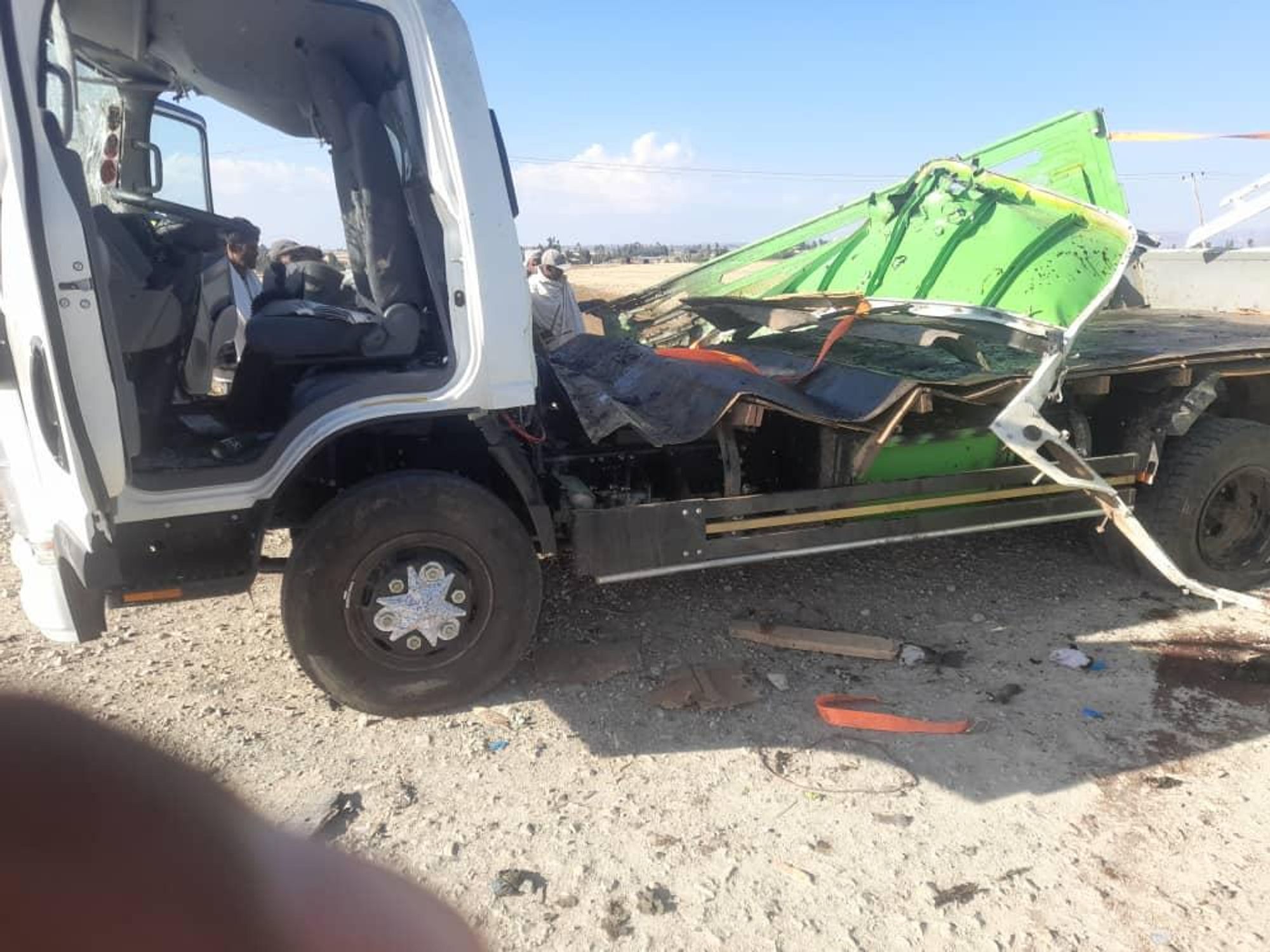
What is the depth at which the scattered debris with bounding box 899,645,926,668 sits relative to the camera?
4121 millimetres

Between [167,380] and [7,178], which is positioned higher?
[7,178]

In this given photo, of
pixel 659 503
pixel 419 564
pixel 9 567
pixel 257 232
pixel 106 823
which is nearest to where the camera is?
pixel 106 823

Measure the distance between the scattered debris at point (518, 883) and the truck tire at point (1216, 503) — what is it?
12.6 feet

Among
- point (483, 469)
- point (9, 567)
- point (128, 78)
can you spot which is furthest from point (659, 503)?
point (9, 567)

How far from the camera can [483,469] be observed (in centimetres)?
388

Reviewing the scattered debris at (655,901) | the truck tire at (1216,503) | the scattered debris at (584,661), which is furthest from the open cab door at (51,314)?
the truck tire at (1216,503)

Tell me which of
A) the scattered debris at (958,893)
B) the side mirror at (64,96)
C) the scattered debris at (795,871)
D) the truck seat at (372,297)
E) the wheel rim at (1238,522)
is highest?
the side mirror at (64,96)

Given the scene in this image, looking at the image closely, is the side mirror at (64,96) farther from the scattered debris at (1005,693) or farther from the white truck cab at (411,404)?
the scattered debris at (1005,693)

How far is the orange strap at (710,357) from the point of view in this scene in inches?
175

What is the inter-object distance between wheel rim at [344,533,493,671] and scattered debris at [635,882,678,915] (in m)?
1.30

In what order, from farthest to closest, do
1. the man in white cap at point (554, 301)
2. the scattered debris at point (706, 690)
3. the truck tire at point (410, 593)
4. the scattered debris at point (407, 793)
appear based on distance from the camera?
the man in white cap at point (554, 301)
the scattered debris at point (706, 690)
the truck tire at point (410, 593)
the scattered debris at point (407, 793)

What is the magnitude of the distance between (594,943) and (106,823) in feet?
6.54

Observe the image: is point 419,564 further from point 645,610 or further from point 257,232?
point 257,232

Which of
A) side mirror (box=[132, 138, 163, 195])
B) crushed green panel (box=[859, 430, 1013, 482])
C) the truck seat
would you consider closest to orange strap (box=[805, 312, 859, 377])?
crushed green panel (box=[859, 430, 1013, 482])
